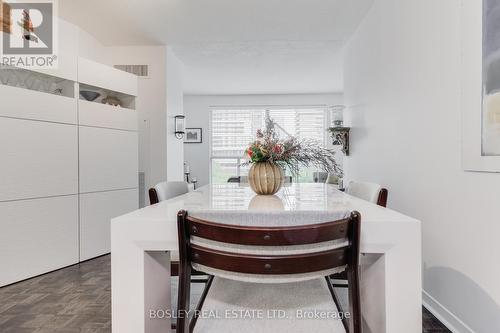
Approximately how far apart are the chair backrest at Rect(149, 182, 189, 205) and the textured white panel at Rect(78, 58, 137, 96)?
5.98 feet

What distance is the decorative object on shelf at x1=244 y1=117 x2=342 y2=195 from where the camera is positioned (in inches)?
66.3

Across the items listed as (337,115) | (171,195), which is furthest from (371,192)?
(337,115)

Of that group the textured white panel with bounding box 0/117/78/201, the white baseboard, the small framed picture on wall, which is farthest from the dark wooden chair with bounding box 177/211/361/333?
the small framed picture on wall

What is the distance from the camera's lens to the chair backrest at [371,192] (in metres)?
1.43

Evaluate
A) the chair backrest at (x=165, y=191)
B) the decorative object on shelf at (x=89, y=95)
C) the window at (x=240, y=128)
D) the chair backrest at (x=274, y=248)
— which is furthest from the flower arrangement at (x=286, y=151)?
the window at (x=240, y=128)

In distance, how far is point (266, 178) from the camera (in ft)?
5.51

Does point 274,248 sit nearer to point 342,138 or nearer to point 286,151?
point 286,151

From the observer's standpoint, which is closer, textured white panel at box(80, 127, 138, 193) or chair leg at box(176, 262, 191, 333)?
chair leg at box(176, 262, 191, 333)

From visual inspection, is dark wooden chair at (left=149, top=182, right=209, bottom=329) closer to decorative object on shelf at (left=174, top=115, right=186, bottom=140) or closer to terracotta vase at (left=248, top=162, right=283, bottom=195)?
terracotta vase at (left=248, top=162, right=283, bottom=195)

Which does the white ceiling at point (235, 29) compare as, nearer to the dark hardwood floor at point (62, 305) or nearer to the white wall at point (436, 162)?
the white wall at point (436, 162)

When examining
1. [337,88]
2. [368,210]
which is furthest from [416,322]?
A: [337,88]

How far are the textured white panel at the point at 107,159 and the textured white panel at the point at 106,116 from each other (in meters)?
0.06

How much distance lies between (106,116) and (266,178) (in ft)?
7.68

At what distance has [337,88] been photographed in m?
6.45
